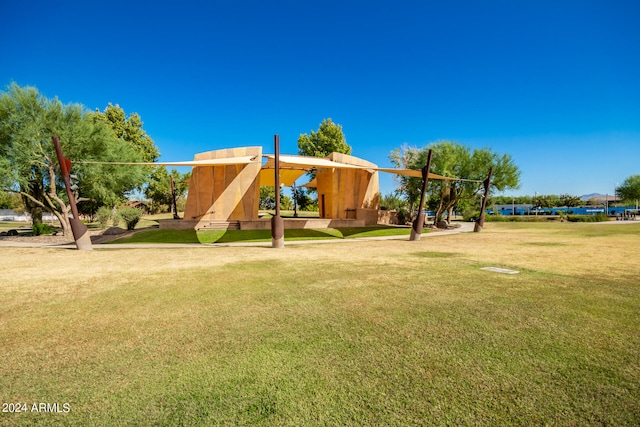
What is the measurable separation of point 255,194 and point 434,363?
58.3 ft

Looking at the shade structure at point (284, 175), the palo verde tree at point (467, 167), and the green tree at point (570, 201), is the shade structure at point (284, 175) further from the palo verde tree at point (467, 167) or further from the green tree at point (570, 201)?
the green tree at point (570, 201)

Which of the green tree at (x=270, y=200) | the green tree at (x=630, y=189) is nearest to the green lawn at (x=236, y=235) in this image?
the green tree at (x=270, y=200)

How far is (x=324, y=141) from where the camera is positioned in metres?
38.6

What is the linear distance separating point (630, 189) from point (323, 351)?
232 feet

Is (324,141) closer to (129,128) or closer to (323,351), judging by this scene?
(129,128)

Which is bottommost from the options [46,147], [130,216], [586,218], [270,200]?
[586,218]

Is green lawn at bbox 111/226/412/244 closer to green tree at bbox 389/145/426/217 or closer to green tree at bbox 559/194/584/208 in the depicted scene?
green tree at bbox 389/145/426/217

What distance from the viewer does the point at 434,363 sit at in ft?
9.55

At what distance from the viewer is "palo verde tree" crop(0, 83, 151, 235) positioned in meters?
17.0

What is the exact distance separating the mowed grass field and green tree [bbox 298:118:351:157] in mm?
33740

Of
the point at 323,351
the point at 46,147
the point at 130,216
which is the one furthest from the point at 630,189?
the point at 46,147

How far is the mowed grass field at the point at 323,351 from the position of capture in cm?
224

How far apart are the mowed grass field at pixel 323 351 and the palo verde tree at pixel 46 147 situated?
51.2 ft

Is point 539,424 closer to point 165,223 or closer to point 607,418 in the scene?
point 607,418
